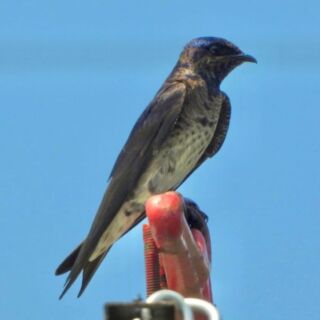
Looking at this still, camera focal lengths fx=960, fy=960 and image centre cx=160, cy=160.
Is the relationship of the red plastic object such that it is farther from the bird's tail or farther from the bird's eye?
the bird's eye

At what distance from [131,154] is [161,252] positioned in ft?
10.9

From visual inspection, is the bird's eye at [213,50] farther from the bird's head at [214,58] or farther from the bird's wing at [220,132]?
the bird's wing at [220,132]

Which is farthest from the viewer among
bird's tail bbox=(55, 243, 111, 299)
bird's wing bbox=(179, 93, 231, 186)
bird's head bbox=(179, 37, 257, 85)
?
bird's head bbox=(179, 37, 257, 85)

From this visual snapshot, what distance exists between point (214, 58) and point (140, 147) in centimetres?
104

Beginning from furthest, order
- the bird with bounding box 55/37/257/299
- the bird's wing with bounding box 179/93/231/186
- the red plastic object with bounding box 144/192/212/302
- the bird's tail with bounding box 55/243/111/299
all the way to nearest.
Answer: the bird's wing with bounding box 179/93/231/186 < the bird with bounding box 55/37/257/299 < the bird's tail with bounding box 55/243/111/299 < the red plastic object with bounding box 144/192/212/302

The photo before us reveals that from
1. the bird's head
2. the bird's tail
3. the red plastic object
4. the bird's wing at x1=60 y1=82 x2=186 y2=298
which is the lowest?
the red plastic object

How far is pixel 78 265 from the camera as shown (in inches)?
192

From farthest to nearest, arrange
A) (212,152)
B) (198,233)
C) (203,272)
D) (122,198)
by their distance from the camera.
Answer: (212,152)
(122,198)
(198,233)
(203,272)

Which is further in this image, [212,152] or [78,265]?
[212,152]

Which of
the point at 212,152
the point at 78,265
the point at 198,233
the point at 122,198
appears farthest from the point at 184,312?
the point at 212,152

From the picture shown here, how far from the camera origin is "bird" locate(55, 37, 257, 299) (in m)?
5.56

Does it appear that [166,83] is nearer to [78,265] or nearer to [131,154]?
[131,154]

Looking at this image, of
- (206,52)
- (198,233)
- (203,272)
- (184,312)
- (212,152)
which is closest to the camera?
(184,312)

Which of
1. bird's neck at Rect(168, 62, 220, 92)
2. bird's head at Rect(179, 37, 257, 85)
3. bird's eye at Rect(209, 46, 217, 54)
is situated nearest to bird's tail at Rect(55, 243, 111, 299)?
bird's neck at Rect(168, 62, 220, 92)
